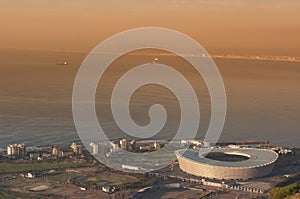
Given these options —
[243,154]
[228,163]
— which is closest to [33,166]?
→ [228,163]

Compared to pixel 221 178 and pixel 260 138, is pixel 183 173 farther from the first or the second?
pixel 260 138

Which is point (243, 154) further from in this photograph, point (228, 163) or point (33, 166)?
point (33, 166)

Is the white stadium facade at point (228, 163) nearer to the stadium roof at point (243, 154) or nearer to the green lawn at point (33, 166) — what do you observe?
the stadium roof at point (243, 154)

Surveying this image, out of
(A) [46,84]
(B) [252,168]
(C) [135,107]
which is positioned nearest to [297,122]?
(C) [135,107]

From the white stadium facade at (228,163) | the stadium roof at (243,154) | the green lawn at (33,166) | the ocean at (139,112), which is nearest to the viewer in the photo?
the white stadium facade at (228,163)

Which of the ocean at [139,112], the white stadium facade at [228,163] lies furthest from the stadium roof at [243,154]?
the ocean at [139,112]

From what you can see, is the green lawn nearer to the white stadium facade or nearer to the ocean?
the ocean

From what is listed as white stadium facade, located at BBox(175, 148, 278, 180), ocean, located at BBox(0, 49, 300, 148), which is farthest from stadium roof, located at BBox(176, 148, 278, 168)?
ocean, located at BBox(0, 49, 300, 148)
